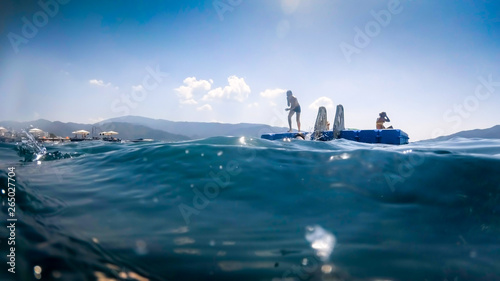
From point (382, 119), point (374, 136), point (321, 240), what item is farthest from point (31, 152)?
point (382, 119)

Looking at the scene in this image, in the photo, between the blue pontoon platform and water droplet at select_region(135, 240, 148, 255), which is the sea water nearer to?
water droplet at select_region(135, 240, 148, 255)

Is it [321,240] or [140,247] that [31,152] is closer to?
[140,247]

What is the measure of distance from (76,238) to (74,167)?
453cm

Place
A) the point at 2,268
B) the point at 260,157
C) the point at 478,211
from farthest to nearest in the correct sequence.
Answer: the point at 260,157 < the point at 478,211 < the point at 2,268

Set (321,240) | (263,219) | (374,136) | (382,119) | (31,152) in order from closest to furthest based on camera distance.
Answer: (321,240)
(263,219)
(31,152)
(374,136)
(382,119)

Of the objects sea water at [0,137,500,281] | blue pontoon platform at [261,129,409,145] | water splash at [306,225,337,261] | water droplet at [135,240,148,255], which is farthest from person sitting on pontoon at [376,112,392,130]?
water droplet at [135,240,148,255]

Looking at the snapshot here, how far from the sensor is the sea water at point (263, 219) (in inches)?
Result: 69.8

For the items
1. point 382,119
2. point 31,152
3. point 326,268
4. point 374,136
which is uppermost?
point 382,119

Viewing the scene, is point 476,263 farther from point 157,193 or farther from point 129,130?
point 129,130

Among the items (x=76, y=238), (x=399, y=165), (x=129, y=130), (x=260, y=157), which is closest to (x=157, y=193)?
(x=76, y=238)

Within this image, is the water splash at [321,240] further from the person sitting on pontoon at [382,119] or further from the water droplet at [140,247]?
the person sitting on pontoon at [382,119]

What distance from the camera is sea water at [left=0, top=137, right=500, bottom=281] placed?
5.82 feet

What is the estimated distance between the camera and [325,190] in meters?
3.64

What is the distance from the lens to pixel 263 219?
274cm
